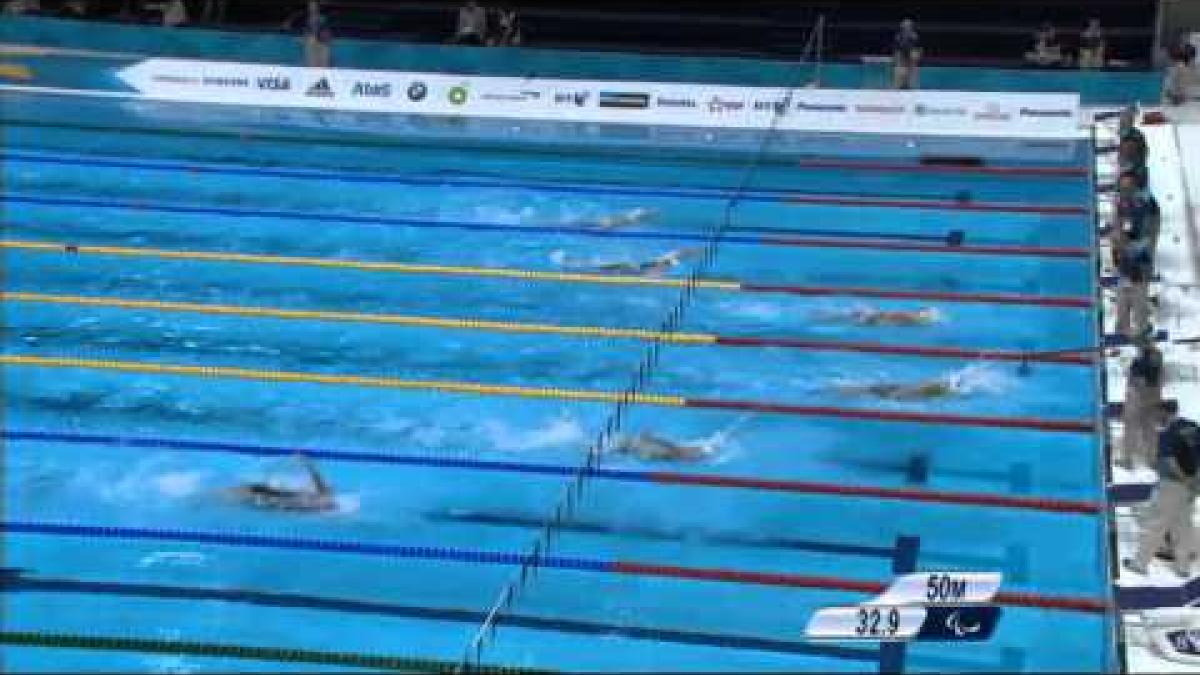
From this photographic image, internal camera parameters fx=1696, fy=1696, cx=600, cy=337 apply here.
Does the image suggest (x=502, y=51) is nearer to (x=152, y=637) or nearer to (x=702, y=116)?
(x=702, y=116)

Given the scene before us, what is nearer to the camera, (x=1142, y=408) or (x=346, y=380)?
(x=1142, y=408)

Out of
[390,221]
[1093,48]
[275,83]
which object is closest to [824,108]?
[1093,48]

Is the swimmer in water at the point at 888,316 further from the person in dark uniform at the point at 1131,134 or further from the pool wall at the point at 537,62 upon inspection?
the pool wall at the point at 537,62

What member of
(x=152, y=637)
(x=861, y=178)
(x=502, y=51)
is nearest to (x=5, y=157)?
(x=502, y=51)

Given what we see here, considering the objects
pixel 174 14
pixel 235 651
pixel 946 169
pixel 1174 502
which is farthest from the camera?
pixel 174 14

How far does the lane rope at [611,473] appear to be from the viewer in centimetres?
951

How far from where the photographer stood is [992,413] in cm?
1065

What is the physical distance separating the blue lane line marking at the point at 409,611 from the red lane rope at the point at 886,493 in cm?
166

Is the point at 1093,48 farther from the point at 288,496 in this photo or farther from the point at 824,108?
the point at 288,496

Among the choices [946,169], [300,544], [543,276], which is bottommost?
[300,544]

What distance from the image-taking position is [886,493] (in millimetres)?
9633

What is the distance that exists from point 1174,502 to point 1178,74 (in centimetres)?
1024

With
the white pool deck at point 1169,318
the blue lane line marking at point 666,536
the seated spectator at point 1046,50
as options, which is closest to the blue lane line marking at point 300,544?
the blue lane line marking at point 666,536

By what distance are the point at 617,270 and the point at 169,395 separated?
12.4 feet
